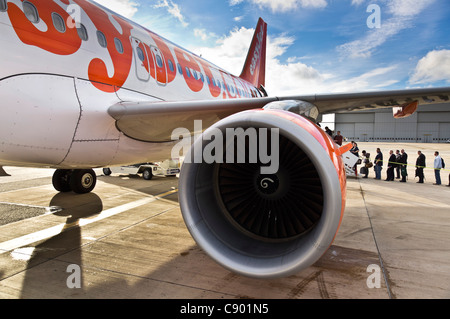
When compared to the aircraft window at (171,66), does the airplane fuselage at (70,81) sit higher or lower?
lower

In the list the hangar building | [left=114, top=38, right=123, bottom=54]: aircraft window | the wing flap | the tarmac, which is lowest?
the tarmac

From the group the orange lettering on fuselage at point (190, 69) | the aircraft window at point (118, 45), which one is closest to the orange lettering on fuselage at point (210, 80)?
the orange lettering on fuselage at point (190, 69)

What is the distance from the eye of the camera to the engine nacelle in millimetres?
2369

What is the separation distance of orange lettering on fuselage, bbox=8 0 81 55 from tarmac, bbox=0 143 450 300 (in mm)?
2488

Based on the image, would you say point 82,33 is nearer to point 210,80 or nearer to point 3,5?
point 3,5

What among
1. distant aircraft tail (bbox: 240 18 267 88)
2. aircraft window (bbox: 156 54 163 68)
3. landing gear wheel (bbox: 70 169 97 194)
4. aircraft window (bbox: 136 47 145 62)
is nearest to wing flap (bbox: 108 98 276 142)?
aircraft window (bbox: 136 47 145 62)

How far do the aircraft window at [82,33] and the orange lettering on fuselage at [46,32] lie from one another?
0.05 meters

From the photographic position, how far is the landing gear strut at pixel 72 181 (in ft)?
25.3

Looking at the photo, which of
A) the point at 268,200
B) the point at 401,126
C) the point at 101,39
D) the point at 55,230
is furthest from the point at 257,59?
the point at 401,126

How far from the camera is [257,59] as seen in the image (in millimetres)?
14172

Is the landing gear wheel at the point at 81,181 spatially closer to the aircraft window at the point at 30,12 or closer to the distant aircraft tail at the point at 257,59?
the aircraft window at the point at 30,12

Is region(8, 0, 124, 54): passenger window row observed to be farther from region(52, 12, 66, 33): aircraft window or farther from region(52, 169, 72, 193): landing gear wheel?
region(52, 169, 72, 193): landing gear wheel

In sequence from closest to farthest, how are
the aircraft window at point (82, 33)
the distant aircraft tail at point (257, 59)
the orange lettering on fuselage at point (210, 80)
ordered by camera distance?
the aircraft window at point (82, 33)
the orange lettering on fuselage at point (210, 80)
the distant aircraft tail at point (257, 59)

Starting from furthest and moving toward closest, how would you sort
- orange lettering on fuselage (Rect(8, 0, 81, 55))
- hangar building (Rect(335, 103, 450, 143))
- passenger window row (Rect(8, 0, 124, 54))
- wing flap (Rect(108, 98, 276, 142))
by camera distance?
hangar building (Rect(335, 103, 450, 143)), wing flap (Rect(108, 98, 276, 142)), passenger window row (Rect(8, 0, 124, 54)), orange lettering on fuselage (Rect(8, 0, 81, 55))
